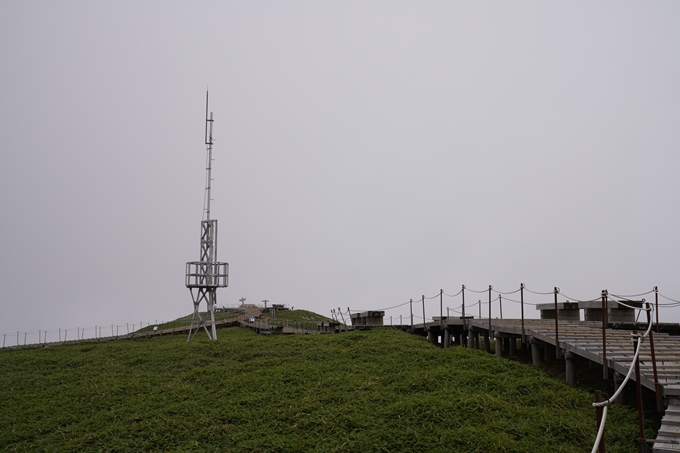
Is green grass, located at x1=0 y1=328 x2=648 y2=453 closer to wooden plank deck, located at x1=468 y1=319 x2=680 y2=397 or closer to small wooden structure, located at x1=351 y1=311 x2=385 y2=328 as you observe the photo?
wooden plank deck, located at x1=468 y1=319 x2=680 y2=397

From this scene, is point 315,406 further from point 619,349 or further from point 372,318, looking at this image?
point 372,318

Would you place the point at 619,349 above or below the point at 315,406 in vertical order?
above

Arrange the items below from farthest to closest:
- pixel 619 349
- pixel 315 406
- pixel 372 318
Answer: pixel 372 318 < pixel 315 406 < pixel 619 349

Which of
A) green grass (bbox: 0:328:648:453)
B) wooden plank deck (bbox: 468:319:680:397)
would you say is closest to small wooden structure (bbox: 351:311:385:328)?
green grass (bbox: 0:328:648:453)

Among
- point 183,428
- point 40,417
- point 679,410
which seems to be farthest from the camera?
point 40,417

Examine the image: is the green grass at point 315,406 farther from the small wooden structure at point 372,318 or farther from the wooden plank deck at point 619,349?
the small wooden structure at point 372,318

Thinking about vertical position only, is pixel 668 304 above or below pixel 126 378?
above

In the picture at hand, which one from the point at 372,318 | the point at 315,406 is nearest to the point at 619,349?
the point at 315,406

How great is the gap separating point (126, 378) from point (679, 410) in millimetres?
16518

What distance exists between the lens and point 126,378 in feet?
61.2

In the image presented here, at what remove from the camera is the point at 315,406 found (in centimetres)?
1316

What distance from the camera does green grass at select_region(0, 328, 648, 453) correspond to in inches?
429

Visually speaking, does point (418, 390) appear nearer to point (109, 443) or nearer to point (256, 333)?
point (109, 443)

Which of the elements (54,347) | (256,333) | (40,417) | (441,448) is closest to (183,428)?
(40,417)
